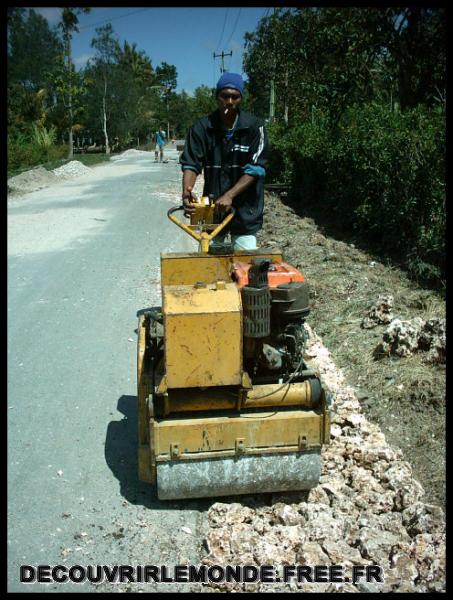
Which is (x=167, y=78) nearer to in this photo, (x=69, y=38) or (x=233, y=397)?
(x=69, y=38)

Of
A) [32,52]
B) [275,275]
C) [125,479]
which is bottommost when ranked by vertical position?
[125,479]

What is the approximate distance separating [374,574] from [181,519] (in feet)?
3.54

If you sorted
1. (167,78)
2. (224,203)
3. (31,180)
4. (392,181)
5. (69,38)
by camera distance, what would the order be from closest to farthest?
(224,203)
(392,181)
(31,180)
(69,38)
(167,78)

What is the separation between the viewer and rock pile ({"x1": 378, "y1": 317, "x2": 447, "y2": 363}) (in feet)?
15.4

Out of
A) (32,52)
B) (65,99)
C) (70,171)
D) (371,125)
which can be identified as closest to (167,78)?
(32,52)

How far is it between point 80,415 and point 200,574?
1.87 m

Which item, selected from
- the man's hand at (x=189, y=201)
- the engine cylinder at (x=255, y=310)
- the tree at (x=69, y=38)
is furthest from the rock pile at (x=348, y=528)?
the tree at (x=69, y=38)

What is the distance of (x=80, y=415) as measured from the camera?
Answer: 4461 mm

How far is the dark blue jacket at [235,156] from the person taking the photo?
454cm

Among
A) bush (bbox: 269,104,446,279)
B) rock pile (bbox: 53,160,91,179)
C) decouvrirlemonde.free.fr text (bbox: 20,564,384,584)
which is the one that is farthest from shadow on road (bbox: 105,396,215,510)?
rock pile (bbox: 53,160,91,179)

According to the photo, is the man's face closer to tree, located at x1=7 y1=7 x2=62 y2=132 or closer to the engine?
the engine

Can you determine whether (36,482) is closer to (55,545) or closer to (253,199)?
(55,545)

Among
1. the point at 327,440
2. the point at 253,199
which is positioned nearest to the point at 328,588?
the point at 327,440

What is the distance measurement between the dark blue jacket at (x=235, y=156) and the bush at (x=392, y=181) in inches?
117
